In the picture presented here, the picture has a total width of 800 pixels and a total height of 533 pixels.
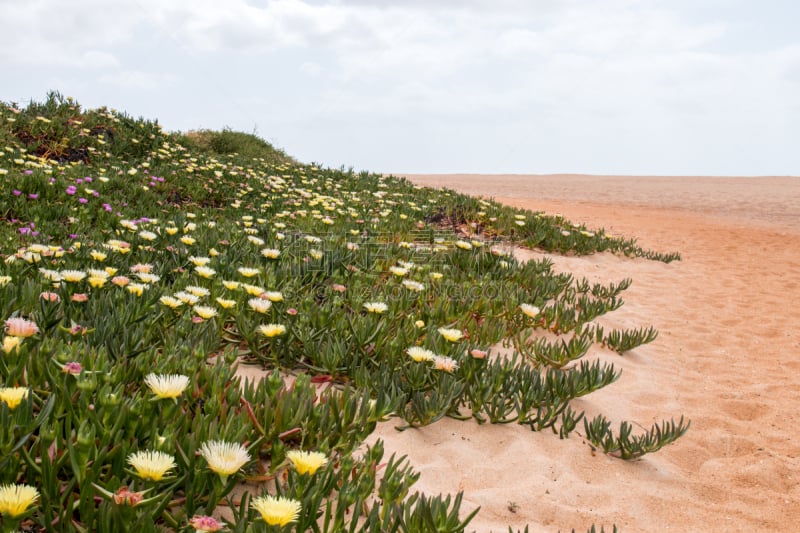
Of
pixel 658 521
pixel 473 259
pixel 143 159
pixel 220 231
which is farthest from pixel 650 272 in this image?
pixel 143 159

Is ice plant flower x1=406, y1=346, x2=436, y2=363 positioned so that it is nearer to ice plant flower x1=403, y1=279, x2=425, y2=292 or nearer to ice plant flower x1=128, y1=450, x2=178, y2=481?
ice plant flower x1=403, y1=279, x2=425, y2=292

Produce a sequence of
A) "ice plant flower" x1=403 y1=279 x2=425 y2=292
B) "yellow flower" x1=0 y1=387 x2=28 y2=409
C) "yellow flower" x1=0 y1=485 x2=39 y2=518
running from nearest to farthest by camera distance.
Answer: "yellow flower" x1=0 y1=485 x2=39 y2=518 < "yellow flower" x1=0 y1=387 x2=28 y2=409 < "ice plant flower" x1=403 y1=279 x2=425 y2=292

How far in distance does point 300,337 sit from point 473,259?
2933 millimetres

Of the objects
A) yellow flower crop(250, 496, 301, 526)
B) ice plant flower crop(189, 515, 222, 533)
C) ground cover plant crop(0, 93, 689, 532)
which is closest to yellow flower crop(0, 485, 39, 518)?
ground cover plant crop(0, 93, 689, 532)

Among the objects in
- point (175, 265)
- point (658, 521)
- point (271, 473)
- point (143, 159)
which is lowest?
point (658, 521)

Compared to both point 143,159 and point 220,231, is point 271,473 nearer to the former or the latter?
point 220,231

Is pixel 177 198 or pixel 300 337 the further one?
pixel 177 198

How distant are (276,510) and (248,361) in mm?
1736

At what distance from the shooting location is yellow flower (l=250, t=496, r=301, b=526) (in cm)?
131

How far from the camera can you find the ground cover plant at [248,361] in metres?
1.56

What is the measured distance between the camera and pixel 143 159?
10.3 m

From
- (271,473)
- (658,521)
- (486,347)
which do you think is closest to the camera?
(271,473)

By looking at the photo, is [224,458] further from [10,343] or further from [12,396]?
[10,343]

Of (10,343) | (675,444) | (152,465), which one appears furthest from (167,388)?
→ (675,444)
